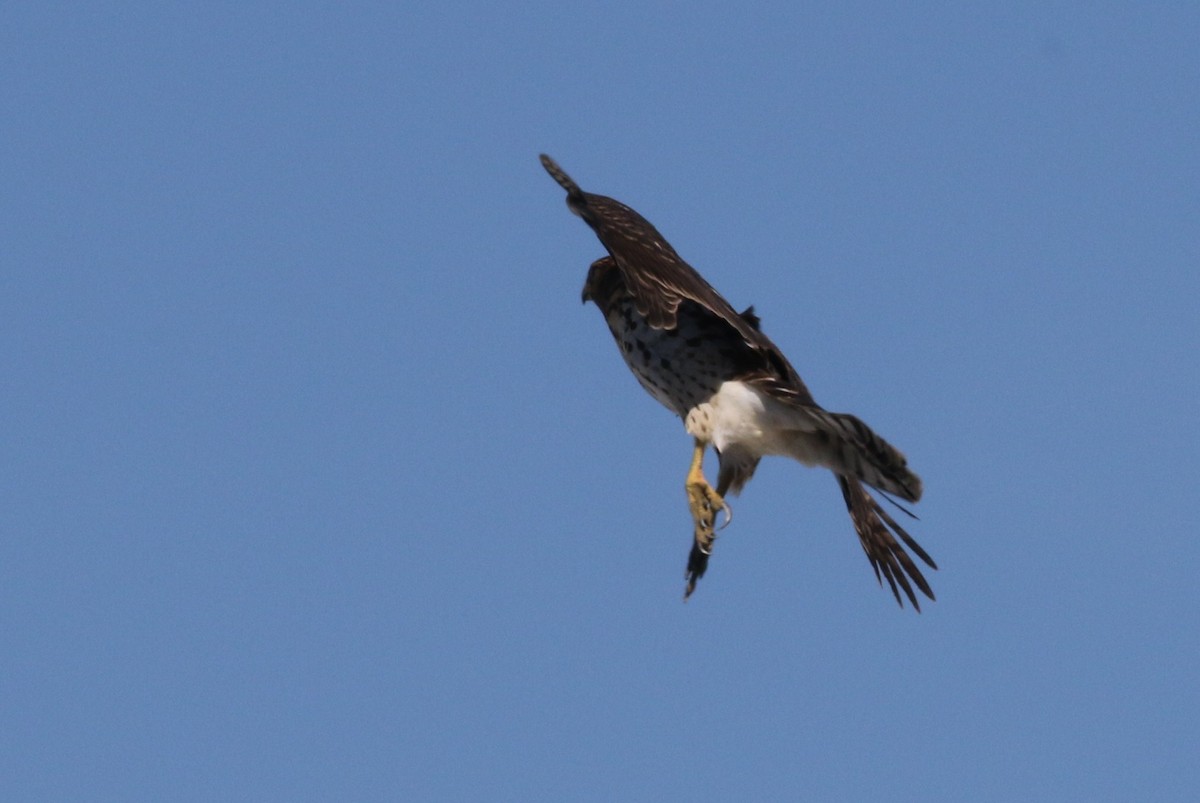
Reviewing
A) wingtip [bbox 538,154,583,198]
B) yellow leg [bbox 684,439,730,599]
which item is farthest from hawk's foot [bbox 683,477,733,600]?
wingtip [bbox 538,154,583,198]

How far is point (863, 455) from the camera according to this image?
10.4m

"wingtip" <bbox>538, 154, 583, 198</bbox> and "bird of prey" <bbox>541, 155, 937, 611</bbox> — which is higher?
"wingtip" <bbox>538, 154, 583, 198</bbox>

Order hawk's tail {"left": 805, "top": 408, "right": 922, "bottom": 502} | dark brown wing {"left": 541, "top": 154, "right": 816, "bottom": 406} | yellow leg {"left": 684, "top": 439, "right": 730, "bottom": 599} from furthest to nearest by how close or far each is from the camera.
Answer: yellow leg {"left": 684, "top": 439, "right": 730, "bottom": 599} < dark brown wing {"left": 541, "top": 154, "right": 816, "bottom": 406} < hawk's tail {"left": 805, "top": 408, "right": 922, "bottom": 502}

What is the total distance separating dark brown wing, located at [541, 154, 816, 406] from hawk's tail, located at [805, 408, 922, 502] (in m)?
0.22

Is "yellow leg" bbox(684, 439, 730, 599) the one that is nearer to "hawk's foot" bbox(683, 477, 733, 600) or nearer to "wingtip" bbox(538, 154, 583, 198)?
"hawk's foot" bbox(683, 477, 733, 600)

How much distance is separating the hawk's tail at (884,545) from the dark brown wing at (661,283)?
1.02 m

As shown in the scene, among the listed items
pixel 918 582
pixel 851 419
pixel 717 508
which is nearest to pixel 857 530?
pixel 918 582

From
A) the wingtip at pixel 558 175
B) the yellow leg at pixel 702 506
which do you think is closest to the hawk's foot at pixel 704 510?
the yellow leg at pixel 702 506

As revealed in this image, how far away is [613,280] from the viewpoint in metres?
11.8

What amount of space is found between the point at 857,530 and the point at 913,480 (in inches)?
86.3

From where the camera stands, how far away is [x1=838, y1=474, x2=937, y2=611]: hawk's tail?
1192 centimetres

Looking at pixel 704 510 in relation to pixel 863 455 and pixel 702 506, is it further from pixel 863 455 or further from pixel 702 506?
pixel 863 455

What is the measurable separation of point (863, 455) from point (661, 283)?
4.24ft

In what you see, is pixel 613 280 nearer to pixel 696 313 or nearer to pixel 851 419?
pixel 696 313
